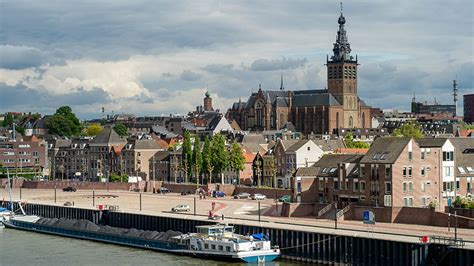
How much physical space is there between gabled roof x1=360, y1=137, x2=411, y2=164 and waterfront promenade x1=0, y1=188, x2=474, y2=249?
670 centimetres

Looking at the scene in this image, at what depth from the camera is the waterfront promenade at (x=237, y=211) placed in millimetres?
72125

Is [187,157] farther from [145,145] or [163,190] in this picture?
[145,145]

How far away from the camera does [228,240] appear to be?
74688 mm

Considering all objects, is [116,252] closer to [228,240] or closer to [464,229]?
[228,240]

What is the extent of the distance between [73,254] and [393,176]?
29833 mm

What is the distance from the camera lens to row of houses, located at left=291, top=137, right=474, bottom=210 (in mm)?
84375

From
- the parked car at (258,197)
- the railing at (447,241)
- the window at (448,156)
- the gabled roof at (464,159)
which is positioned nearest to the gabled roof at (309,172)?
the window at (448,156)

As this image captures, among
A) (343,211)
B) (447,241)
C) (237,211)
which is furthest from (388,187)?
(237,211)

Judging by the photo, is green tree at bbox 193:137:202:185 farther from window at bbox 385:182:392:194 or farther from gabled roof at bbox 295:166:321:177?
window at bbox 385:182:392:194

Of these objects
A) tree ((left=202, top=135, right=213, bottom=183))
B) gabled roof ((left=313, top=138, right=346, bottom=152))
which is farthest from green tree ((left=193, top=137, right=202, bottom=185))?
gabled roof ((left=313, top=138, right=346, bottom=152))

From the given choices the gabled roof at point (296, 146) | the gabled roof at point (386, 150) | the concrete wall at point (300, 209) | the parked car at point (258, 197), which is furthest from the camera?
the gabled roof at point (296, 146)

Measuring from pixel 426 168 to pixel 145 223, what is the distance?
94.2ft

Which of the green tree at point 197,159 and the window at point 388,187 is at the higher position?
the green tree at point 197,159

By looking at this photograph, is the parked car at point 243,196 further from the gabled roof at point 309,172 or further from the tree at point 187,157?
the gabled roof at point 309,172
